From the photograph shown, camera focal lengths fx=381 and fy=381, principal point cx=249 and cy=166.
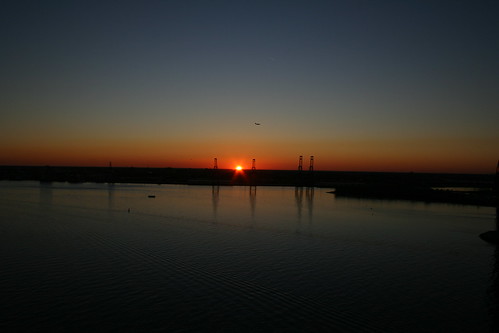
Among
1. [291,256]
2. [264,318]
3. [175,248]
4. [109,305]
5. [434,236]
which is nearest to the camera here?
[264,318]

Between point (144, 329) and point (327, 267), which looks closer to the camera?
point (144, 329)

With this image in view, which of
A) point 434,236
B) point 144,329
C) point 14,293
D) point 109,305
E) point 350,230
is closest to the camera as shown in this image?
point 144,329

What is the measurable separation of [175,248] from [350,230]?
68.1 ft

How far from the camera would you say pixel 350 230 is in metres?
42.2

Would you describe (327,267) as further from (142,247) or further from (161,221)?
(161,221)

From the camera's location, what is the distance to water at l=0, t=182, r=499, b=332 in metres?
16.3

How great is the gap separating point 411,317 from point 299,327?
5.38 meters

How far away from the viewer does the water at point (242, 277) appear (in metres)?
16.3

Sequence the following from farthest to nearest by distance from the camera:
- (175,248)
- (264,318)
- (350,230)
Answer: (350,230) → (175,248) → (264,318)

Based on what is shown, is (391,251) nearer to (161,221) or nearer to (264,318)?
(264,318)

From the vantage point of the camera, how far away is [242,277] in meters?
22.3

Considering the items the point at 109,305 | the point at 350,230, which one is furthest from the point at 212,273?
the point at 350,230

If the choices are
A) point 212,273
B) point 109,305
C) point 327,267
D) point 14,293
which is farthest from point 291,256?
point 14,293

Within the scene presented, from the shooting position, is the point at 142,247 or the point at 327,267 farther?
the point at 142,247
